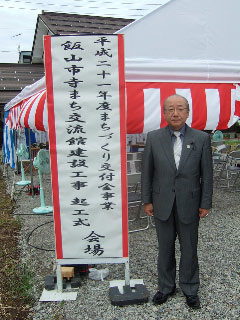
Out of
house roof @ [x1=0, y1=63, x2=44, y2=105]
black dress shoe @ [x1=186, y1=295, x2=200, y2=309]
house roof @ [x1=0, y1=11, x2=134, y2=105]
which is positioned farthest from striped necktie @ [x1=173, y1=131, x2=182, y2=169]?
house roof @ [x1=0, y1=63, x2=44, y2=105]

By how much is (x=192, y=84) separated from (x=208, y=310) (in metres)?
2.59

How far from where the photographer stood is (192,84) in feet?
12.6

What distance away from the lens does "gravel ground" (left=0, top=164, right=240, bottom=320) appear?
261 centimetres

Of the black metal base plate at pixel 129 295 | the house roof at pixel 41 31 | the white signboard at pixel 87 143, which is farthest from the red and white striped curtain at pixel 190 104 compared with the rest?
the house roof at pixel 41 31

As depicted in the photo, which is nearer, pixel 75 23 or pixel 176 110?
pixel 176 110

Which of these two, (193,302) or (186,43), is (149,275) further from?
(186,43)

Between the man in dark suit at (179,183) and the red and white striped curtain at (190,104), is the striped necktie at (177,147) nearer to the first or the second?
the man in dark suit at (179,183)

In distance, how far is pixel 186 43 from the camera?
382 cm

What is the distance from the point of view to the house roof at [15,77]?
50.0 ft

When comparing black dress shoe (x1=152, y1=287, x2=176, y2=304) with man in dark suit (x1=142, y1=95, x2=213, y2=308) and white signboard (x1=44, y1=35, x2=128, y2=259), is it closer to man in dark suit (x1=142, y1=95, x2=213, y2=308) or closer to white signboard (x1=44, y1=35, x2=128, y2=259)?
man in dark suit (x1=142, y1=95, x2=213, y2=308)

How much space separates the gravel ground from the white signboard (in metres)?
0.46

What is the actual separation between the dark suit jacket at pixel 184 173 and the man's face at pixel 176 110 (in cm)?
12

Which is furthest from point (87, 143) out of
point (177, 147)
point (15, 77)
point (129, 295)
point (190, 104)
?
point (15, 77)

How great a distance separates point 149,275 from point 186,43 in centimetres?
285
